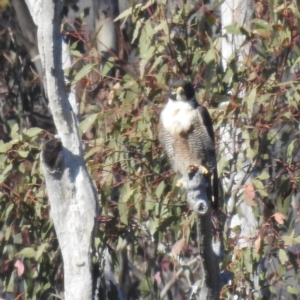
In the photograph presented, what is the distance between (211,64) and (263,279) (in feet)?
3.76

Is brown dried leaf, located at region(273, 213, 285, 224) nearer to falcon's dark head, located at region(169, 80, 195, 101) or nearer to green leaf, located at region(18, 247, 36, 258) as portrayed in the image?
falcon's dark head, located at region(169, 80, 195, 101)

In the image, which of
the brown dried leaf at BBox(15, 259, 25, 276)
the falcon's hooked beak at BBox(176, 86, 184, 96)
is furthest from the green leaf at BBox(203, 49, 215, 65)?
the brown dried leaf at BBox(15, 259, 25, 276)

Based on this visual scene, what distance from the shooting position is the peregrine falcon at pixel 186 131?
4844mm

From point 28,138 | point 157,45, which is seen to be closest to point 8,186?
point 28,138

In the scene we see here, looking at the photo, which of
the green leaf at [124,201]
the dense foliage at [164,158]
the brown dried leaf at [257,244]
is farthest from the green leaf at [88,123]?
the brown dried leaf at [257,244]

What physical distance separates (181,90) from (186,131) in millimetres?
422

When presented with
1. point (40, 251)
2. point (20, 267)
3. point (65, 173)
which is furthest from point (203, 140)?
point (65, 173)

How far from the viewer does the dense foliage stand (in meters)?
4.62

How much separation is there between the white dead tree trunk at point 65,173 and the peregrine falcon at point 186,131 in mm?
949

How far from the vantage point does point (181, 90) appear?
4.77m

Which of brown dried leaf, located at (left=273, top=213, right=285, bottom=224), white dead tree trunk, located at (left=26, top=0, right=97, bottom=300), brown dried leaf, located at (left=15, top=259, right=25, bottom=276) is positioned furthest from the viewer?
brown dried leaf, located at (left=15, top=259, right=25, bottom=276)

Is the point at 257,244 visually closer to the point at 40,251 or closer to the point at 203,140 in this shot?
the point at 203,140

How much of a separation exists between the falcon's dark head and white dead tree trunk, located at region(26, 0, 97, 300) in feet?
3.37

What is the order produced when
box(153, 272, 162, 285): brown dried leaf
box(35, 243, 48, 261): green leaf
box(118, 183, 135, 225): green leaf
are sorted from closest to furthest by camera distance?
box(118, 183, 135, 225): green leaf
box(35, 243, 48, 261): green leaf
box(153, 272, 162, 285): brown dried leaf
